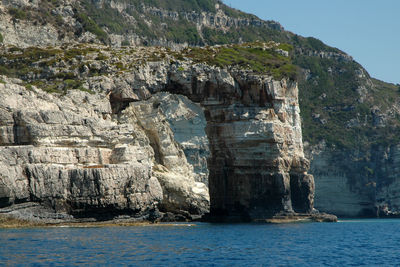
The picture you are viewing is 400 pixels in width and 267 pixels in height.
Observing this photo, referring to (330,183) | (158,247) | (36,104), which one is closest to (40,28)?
(36,104)

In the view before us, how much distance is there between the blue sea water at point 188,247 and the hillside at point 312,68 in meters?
53.5

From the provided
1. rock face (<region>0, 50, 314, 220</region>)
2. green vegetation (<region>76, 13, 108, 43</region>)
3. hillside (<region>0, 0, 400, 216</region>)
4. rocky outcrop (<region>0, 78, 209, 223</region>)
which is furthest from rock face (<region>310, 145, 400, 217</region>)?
rocky outcrop (<region>0, 78, 209, 223</region>)

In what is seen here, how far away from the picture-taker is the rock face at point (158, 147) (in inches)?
2384

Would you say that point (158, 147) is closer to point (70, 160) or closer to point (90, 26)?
point (70, 160)

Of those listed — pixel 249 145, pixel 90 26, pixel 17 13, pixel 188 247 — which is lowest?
pixel 188 247

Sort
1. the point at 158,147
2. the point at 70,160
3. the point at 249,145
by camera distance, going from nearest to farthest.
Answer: the point at 70,160, the point at 249,145, the point at 158,147

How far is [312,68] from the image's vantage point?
163m

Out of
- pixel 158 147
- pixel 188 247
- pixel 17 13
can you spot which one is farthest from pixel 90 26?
pixel 188 247

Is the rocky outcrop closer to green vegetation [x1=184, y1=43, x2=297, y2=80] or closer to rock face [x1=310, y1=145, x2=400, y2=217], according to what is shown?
green vegetation [x1=184, y1=43, x2=297, y2=80]

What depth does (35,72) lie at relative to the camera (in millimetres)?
76125

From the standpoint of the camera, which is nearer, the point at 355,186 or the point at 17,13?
the point at 17,13

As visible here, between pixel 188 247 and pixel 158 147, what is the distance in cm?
4581

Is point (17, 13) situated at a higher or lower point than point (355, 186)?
higher

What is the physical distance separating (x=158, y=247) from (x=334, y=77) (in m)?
123
